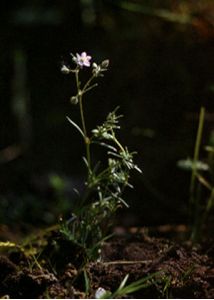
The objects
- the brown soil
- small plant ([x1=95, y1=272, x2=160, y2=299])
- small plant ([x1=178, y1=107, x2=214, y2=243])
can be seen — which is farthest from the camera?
small plant ([x1=178, y1=107, x2=214, y2=243])

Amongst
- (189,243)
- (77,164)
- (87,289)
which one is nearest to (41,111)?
(77,164)

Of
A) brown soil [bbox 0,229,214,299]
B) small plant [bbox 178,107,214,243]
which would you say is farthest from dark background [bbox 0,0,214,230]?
brown soil [bbox 0,229,214,299]

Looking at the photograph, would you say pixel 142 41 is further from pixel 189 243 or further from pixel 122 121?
pixel 189 243

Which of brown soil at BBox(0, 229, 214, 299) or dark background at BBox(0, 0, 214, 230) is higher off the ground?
dark background at BBox(0, 0, 214, 230)

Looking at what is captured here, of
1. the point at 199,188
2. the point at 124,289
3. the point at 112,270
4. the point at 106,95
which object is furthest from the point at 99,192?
the point at 106,95

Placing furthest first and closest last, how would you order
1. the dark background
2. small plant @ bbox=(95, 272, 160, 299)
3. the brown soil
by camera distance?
the dark background < the brown soil < small plant @ bbox=(95, 272, 160, 299)

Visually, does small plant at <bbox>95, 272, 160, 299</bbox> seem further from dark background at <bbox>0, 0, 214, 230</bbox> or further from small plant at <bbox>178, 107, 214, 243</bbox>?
dark background at <bbox>0, 0, 214, 230</bbox>
